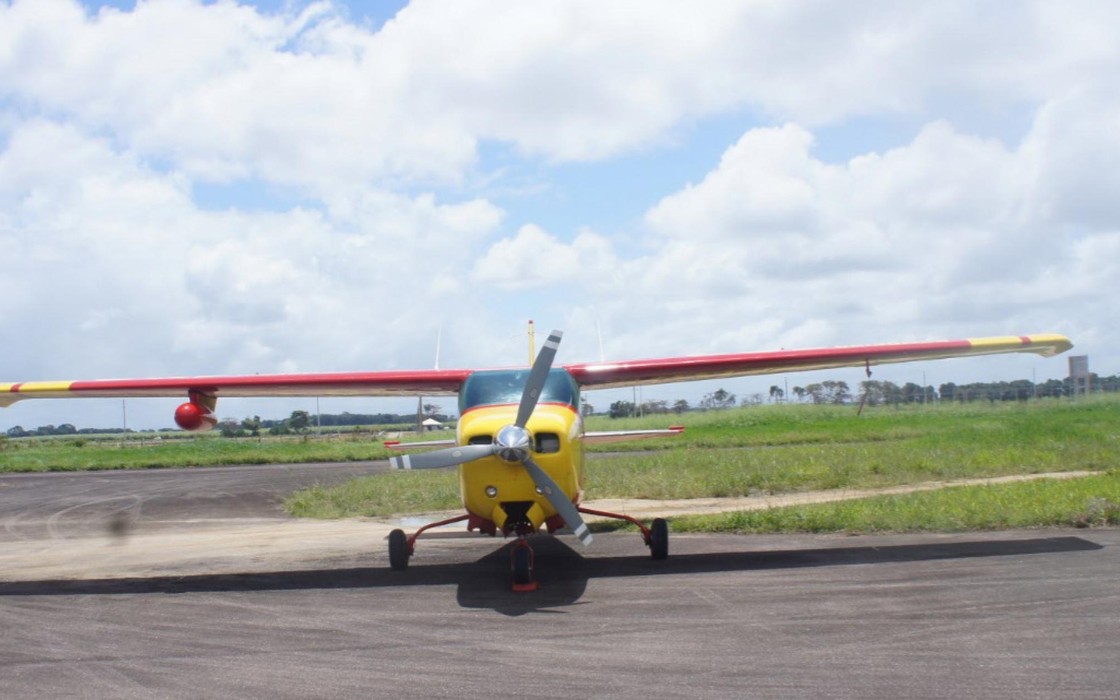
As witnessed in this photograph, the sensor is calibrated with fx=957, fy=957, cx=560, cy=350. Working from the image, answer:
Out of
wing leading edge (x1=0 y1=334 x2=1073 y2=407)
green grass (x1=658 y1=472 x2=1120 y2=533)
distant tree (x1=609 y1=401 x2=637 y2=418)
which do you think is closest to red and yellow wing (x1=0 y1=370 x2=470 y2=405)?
wing leading edge (x1=0 y1=334 x2=1073 y2=407)

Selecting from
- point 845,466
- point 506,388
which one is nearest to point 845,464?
point 845,466

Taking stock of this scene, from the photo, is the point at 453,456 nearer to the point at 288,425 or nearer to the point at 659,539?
the point at 659,539

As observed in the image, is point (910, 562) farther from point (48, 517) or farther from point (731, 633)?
point (48, 517)

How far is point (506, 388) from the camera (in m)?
10.9

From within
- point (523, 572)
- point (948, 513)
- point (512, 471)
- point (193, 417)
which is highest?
point (193, 417)

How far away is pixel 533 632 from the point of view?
790 cm

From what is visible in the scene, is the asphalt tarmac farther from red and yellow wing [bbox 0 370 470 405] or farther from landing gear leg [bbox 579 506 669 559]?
red and yellow wing [bbox 0 370 470 405]

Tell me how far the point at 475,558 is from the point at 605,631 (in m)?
5.01

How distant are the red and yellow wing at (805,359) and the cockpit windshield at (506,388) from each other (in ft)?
3.97

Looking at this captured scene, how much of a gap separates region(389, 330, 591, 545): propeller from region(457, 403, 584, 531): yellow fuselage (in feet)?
0.34

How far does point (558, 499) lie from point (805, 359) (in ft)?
16.3

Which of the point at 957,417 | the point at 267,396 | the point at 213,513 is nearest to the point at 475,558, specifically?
the point at 267,396

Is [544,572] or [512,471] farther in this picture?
[544,572]

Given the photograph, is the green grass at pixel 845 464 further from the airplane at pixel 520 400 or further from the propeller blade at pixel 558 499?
the propeller blade at pixel 558 499
